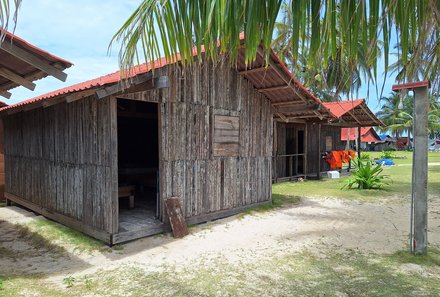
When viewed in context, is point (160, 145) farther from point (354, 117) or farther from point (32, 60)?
point (354, 117)

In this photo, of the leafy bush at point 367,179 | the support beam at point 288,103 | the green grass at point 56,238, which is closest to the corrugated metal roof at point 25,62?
the green grass at point 56,238

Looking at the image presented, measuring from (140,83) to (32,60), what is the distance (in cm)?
183

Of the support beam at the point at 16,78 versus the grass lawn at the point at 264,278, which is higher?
the support beam at the point at 16,78

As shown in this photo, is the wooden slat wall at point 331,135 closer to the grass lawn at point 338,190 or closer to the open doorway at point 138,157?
the grass lawn at point 338,190

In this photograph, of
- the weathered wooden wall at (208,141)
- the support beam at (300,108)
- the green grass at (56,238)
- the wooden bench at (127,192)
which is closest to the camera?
the green grass at (56,238)

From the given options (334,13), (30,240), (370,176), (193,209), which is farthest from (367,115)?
(334,13)

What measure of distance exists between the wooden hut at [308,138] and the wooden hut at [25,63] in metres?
10.4

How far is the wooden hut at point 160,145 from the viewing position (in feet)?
19.9

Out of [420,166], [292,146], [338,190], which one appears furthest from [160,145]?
[292,146]

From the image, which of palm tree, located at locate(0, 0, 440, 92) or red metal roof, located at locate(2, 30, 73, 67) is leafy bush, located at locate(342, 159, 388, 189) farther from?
palm tree, located at locate(0, 0, 440, 92)

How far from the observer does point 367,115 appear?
16.1m

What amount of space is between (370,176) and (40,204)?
11.4 m

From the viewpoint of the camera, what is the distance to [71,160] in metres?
6.99

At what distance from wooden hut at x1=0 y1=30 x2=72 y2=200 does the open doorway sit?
333cm
